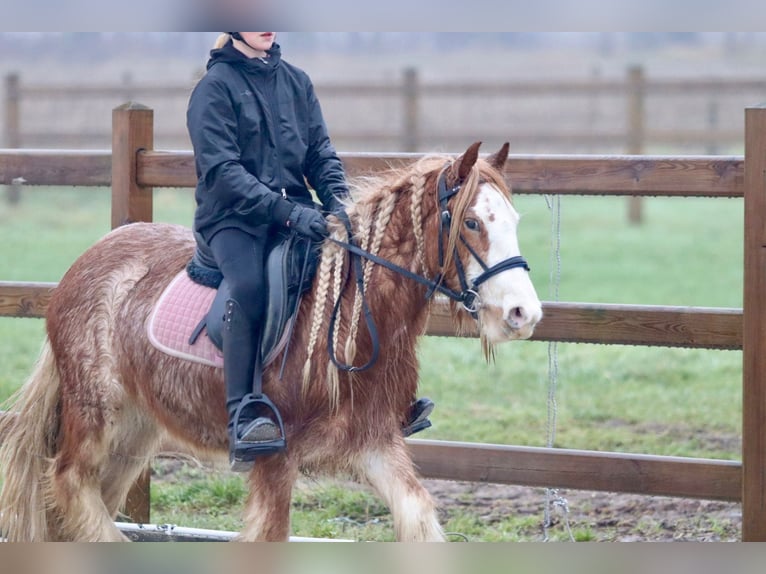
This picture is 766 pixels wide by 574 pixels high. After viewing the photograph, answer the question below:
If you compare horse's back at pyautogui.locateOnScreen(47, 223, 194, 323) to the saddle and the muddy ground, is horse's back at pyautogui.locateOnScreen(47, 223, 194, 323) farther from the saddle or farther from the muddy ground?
the muddy ground

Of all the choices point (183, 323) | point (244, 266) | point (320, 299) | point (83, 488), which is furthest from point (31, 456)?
point (320, 299)

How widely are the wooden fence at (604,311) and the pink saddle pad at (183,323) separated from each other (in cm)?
109

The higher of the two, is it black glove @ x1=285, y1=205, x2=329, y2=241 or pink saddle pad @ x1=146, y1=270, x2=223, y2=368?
black glove @ x1=285, y1=205, x2=329, y2=241

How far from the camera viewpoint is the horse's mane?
12.3ft

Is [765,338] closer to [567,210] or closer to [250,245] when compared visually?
[250,245]

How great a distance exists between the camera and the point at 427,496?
372cm

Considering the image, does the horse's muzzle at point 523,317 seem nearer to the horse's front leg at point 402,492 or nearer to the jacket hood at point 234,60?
the horse's front leg at point 402,492

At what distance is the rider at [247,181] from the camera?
3.75 metres

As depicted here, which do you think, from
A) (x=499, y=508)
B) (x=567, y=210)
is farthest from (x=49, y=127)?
(x=499, y=508)

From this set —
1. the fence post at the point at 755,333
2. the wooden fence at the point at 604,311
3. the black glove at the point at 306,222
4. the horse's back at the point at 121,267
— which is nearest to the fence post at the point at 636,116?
the wooden fence at the point at 604,311

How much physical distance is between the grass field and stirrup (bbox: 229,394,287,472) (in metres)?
0.58

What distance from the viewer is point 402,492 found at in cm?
369

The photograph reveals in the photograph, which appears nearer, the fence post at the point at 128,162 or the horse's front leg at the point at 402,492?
the horse's front leg at the point at 402,492

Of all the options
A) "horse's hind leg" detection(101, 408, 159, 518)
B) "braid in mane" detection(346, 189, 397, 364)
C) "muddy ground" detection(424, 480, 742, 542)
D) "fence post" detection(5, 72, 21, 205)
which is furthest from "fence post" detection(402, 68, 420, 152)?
"braid in mane" detection(346, 189, 397, 364)
